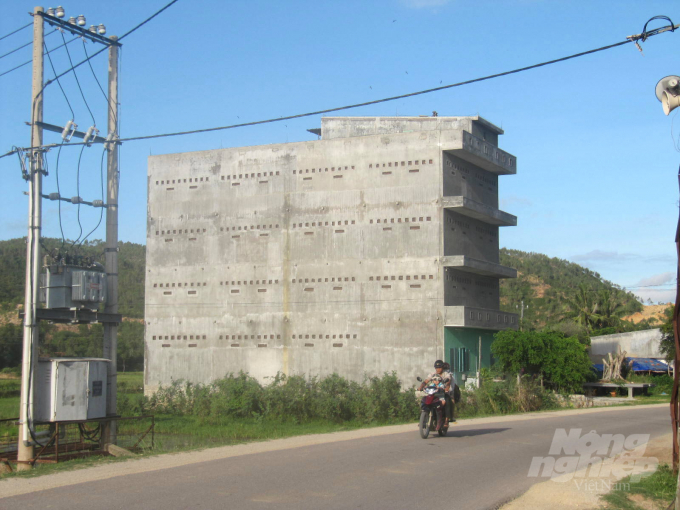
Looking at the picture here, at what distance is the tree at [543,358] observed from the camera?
35062 millimetres

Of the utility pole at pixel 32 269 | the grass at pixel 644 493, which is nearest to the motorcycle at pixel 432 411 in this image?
the grass at pixel 644 493

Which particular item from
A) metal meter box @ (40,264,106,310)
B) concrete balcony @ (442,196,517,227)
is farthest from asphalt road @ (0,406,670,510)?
concrete balcony @ (442,196,517,227)

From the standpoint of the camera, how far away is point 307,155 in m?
39.3

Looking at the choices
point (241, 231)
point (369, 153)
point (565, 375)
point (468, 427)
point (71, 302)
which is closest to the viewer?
point (71, 302)

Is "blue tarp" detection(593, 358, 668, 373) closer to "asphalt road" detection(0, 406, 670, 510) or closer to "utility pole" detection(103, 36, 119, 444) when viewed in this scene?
"asphalt road" detection(0, 406, 670, 510)

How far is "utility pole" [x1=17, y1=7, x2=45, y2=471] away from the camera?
14.9m

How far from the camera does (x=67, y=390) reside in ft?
51.0

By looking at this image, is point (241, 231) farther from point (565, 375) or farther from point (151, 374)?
point (565, 375)

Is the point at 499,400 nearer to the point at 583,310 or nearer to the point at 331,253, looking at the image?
the point at 331,253

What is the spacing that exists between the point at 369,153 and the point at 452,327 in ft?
33.3

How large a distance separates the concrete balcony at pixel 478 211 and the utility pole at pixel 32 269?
23686mm

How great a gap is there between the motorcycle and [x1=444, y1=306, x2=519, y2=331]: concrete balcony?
20.1 meters

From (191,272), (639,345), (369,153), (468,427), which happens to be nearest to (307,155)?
(369,153)

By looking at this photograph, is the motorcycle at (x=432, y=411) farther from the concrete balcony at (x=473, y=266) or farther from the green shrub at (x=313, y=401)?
the concrete balcony at (x=473, y=266)
